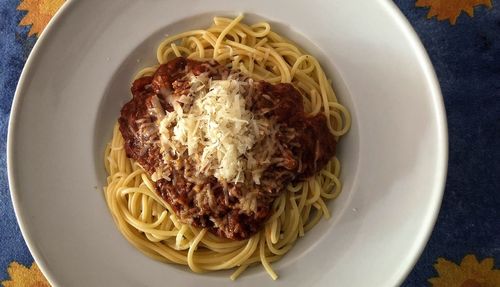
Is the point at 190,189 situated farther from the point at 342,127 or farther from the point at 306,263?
the point at 342,127

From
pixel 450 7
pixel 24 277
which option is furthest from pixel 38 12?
pixel 450 7

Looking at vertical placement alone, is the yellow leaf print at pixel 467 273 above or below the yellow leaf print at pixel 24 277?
below

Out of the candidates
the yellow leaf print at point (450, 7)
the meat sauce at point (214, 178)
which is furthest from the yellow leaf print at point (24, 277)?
the yellow leaf print at point (450, 7)

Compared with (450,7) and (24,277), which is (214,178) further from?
(450,7)

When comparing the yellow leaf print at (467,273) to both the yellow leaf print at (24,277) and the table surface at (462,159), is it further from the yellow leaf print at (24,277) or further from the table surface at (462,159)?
the yellow leaf print at (24,277)

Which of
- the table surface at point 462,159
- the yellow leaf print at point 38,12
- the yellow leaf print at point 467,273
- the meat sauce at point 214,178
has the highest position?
the yellow leaf print at point 38,12

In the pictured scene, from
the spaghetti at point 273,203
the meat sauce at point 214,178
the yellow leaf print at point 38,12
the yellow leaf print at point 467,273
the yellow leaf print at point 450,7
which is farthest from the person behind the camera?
the yellow leaf print at point 38,12

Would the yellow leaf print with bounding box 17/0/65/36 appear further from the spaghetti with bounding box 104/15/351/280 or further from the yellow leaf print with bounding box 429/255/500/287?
the yellow leaf print with bounding box 429/255/500/287

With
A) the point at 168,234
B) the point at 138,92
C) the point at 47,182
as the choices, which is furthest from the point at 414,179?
the point at 47,182
